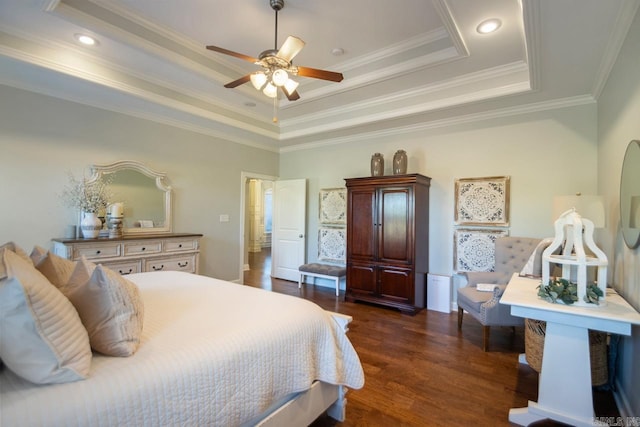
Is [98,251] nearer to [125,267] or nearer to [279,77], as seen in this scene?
[125,267]

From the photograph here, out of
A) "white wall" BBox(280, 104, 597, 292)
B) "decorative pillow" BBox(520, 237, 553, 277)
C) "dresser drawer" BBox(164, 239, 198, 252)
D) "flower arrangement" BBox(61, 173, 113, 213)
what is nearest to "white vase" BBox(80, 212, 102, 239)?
→ "flower arrangement" BBox(61, 173, 113, 213)

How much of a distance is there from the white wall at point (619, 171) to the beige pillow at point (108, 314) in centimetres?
264

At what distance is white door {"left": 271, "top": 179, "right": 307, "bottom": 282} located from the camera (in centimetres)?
550

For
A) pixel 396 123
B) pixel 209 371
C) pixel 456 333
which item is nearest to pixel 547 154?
pixel 396 123

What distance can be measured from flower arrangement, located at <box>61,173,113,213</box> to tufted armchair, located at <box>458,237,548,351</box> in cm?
427

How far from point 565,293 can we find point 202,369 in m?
2.08

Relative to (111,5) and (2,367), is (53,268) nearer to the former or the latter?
(2,367)

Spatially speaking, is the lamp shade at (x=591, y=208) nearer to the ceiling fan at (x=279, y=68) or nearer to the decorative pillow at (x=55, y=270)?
the ceiling fan at (x=279, y=68)

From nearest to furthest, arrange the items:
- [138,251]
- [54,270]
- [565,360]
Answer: [54,270]
[565,360]
[138,251]

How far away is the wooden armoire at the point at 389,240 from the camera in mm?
3889

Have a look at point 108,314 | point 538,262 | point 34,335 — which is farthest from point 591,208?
point 34,335

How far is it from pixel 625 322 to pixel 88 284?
2588mm

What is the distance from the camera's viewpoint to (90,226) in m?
3.32

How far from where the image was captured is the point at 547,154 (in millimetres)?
3502
